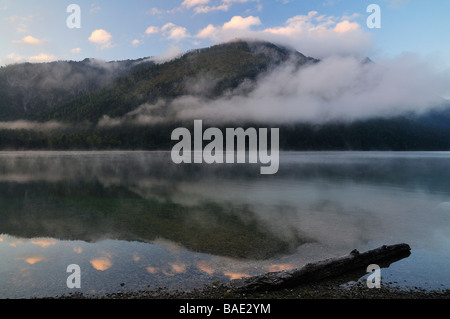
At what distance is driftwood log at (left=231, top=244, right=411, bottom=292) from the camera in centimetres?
1089

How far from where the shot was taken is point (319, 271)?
12.0 metres

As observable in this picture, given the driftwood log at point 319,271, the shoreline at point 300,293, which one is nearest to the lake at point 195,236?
the shoreline at point 300,293

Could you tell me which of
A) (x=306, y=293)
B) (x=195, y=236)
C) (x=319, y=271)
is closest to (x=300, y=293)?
(x=306, y=293)

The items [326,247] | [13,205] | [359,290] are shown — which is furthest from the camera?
[13,205]

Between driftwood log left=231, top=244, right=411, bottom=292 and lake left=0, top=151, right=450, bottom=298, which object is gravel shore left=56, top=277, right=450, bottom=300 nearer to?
driftwood log left=231, top=244, right=411, bottom=292

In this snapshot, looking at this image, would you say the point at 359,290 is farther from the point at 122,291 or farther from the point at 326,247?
the point at 122,291

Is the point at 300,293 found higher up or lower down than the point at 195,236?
higher up

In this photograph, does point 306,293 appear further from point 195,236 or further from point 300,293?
point 195,236

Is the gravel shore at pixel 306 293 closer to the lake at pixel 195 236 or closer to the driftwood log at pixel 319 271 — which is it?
the driftwood log at pixel 319 271

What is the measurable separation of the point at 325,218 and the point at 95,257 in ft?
55.5

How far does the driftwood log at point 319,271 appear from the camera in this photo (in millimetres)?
10891

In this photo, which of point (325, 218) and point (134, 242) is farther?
point (325, 218)
